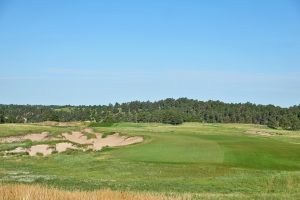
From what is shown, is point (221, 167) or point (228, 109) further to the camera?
point (228, 109)

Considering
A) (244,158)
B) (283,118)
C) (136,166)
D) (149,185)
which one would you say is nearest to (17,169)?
(136,166)

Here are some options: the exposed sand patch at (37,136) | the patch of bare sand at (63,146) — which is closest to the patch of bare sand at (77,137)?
the exposed sand patch at (37,136)

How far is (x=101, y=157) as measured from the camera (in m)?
51.6

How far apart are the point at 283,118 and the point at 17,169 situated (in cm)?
13001

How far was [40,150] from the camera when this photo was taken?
2441 inches

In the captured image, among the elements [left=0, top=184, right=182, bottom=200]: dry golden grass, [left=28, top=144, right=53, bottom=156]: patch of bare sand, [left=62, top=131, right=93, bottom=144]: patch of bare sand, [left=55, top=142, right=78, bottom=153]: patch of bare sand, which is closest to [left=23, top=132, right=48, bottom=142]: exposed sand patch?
[left=62, top=131, right=93, bottom=144]: patch of bare sand

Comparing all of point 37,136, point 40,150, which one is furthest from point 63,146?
point 37,136

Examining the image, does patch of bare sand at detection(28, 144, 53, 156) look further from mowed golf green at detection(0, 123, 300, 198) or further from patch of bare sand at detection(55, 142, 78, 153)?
mowed golf green at detection(0, 123, 300, 198)

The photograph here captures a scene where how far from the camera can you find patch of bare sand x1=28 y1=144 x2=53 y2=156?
199ft

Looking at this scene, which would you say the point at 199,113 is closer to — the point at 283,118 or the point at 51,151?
the point at 283,118

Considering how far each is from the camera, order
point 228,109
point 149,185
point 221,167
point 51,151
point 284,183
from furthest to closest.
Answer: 1. point 228,109
2. point 51,151
3. point 221,167
4. point 284,183
5. point 149,185

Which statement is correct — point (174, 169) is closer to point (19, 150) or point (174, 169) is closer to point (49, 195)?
point (49, 195)

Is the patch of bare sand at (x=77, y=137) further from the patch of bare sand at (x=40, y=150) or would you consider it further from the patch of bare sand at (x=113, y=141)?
the patch of bare sand at (x=40, y=150)

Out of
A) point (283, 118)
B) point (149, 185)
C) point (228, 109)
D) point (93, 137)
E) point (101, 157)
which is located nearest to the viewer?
point (149, 185)
